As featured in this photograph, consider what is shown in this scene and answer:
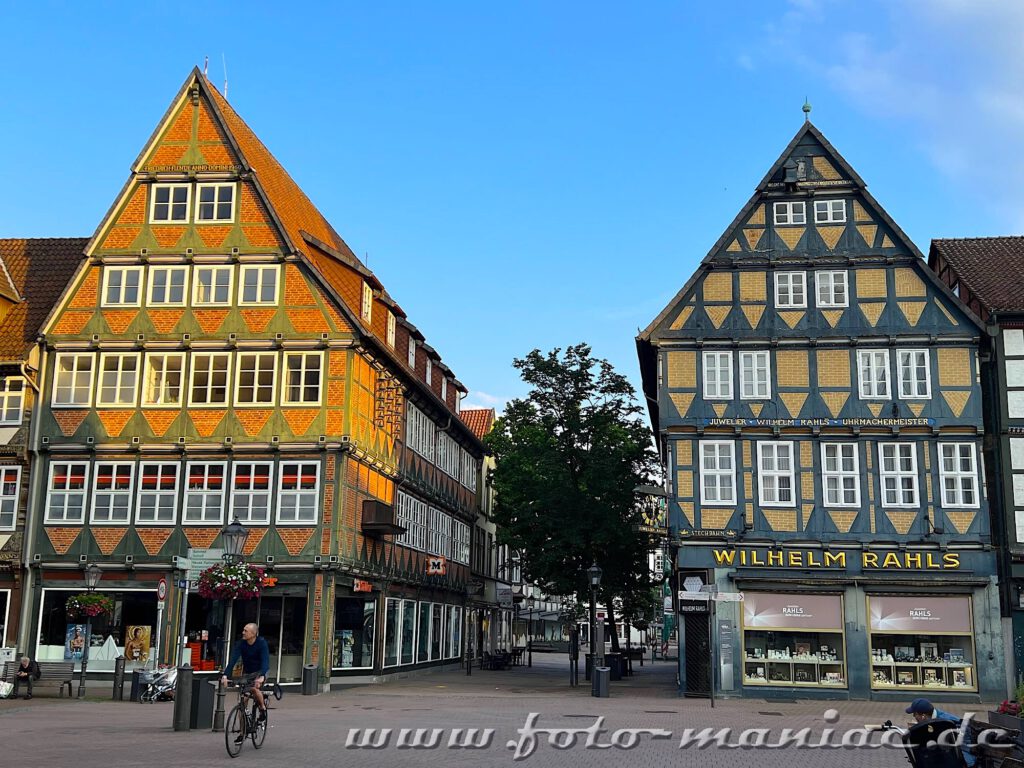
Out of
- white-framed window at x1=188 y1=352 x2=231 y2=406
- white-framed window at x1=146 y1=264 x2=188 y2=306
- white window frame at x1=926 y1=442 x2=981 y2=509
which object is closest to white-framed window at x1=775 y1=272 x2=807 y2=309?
white window frame at x1=926 y1=442 x2=981 y2=509

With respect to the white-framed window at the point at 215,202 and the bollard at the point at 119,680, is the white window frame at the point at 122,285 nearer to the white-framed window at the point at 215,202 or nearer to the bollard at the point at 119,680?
the white-framed window at the point at 215,202

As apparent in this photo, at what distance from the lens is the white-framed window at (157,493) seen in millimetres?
34094

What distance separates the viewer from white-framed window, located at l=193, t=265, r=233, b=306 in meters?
35.4

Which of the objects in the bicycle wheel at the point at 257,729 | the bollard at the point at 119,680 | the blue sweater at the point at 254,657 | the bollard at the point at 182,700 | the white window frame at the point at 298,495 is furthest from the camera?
the white window frame at the point at 298,495

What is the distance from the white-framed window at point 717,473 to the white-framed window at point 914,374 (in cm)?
539

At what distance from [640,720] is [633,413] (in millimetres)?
18903

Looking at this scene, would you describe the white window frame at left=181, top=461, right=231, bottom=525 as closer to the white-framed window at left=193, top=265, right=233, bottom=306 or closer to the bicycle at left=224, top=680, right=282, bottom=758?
the white-framed window at left=193, top=265, right=233, bottom=306

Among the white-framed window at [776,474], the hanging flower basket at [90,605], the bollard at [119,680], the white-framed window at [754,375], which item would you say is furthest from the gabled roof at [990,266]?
the hanging flower basket at [90,605]

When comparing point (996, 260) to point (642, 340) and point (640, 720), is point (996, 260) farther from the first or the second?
point (640, 720)

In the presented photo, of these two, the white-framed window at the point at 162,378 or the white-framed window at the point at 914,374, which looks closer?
the white-framed window at the point at 914,374

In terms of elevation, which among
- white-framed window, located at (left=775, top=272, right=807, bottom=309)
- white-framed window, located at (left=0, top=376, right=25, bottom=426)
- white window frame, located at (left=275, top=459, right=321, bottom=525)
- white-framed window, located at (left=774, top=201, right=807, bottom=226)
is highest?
white-framed window, located at (left=774, top=201, right=807, bottom=226)

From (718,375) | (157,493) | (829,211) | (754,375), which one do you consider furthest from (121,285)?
(829,211)

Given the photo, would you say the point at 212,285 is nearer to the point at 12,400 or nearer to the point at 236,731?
the point at 12,400

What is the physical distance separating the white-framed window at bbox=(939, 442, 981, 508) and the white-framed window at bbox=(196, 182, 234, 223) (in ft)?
75.7
